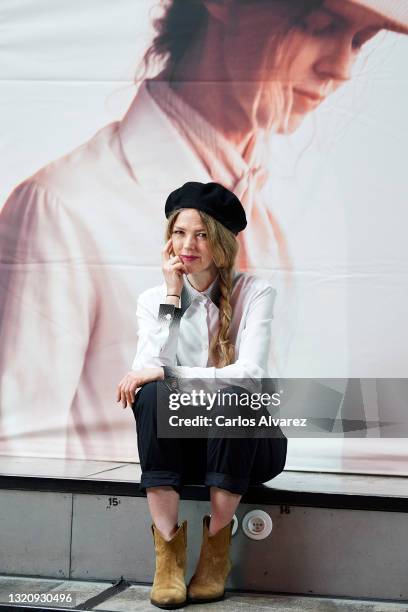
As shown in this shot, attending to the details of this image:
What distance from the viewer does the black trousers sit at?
171 cm

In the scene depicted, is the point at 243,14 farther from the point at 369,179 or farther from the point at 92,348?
the point at 92,348

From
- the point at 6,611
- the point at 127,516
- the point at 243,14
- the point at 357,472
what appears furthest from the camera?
the point at 243,14

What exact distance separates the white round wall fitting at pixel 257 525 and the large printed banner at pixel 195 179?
0.52 metres

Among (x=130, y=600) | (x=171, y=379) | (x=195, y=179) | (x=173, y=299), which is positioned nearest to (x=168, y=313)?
(x=173, y=299)

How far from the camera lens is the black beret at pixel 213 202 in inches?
76.7

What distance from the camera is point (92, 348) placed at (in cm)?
260

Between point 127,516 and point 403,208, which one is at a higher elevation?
point 403,208

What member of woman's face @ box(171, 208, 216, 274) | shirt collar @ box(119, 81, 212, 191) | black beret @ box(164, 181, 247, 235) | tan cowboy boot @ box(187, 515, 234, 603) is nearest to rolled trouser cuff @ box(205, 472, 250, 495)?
tan cowboy boot @ box(187, 515, 234, 603)

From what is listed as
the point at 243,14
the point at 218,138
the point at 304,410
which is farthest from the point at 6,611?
the point at 243,14

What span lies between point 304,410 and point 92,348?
0.70m

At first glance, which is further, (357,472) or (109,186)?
(109,186)

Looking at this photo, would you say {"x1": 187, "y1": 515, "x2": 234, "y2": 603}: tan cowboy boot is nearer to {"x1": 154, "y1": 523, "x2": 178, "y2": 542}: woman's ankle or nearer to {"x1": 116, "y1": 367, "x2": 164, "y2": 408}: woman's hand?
{"x1": 154, "y1": 523, "x2": 178, "y2": 542}: woman's ankle

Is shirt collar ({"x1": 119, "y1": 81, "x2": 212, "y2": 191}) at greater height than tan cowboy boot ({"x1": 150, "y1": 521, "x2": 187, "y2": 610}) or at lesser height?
greater

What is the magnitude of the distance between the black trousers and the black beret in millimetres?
454
